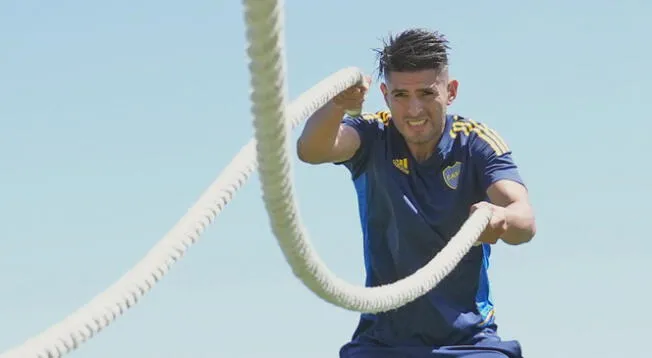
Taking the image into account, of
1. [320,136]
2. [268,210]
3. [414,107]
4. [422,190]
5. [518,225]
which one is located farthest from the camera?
[422,190]

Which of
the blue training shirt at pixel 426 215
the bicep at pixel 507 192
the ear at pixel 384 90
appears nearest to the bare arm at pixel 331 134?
the blue training shirt at pixel 426 215

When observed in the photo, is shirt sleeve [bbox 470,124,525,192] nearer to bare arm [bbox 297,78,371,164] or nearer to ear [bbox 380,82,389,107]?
ear [bbox 380,82,389,107]

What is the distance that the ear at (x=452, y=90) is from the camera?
7646mm

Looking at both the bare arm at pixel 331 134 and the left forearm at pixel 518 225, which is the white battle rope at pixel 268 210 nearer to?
the bare arm at pixel 331 134

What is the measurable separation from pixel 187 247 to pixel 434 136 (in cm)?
302

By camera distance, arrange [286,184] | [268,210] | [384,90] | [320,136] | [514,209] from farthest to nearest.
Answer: [384,90] → [320,136] → [514,209] → [268,210] → [286,184]

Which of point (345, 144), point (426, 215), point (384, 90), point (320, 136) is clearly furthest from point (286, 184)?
point (384, 90)

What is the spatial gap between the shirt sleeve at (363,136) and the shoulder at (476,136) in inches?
17.2

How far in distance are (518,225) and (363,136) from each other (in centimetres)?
113

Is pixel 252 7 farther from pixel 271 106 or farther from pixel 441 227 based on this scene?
pixel 441 227

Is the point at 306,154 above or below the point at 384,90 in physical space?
below

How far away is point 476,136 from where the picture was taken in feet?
24.5

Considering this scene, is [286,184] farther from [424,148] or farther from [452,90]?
[452,90]

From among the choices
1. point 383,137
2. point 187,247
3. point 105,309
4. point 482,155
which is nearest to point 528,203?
point 482,155
